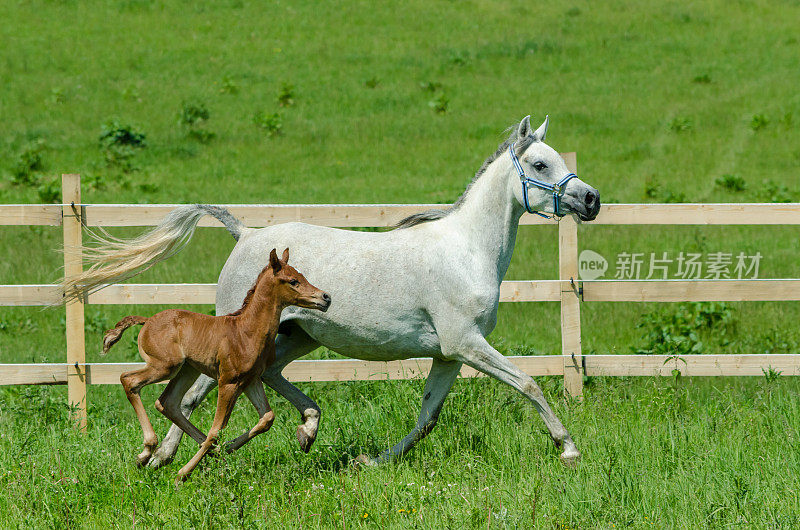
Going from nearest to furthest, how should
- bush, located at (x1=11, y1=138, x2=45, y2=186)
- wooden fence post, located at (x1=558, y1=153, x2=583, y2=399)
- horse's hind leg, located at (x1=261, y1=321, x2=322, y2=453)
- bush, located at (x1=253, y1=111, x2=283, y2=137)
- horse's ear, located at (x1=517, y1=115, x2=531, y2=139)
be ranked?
horse's hind leg, located at (x1=261, y1=321, x2=322, y2=453) → horse's ear, located at (x1=517, y1=115, x2=531, y2=139) → wooden fence post, located at (x1=558, y1=153, x2=583, y2=399) → bush, located at (x1=11, y1=138, x2=45, y2=186) → bush, located at (x1=253, y1=111, x2=283, y2=137)

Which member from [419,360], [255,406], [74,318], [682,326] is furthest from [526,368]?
[74,318]

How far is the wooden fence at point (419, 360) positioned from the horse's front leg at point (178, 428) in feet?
4.13

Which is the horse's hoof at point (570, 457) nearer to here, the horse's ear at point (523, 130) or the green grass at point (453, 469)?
the green grass at point (453, 469)

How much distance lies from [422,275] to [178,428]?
65.0 inches

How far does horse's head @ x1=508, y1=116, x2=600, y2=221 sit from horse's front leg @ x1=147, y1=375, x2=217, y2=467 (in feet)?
7.00

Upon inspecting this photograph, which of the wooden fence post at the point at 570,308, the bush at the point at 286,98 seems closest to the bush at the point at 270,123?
the bush at the point at 286,98

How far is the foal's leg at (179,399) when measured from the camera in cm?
445

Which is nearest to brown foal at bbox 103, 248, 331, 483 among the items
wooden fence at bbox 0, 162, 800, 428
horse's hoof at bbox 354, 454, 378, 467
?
horse's hoof at bbox 354, 454, 378, 467

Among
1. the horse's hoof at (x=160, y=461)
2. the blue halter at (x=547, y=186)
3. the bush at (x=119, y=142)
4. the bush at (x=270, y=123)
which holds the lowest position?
the horse's hoof at (x=160, y=461)

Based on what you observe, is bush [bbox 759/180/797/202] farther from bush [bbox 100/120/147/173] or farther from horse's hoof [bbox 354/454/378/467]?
bush [bbox 100/120/147/173]

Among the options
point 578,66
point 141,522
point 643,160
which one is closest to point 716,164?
point 643,160

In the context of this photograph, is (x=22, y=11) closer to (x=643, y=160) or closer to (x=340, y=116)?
(x=340, y=116)

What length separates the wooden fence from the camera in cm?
634

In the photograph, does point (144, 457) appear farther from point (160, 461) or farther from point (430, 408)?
point (430, 408)
